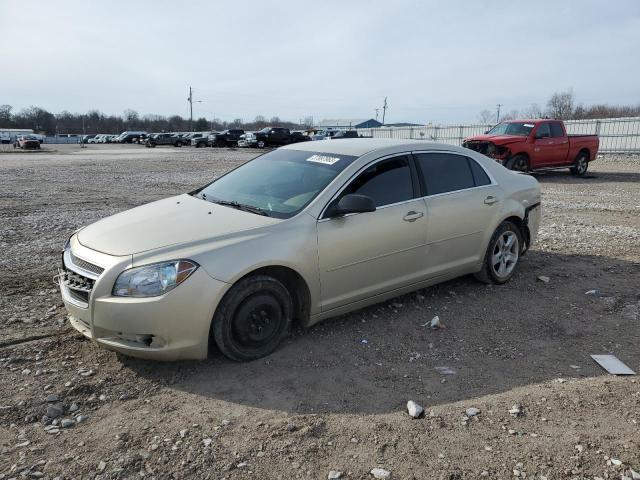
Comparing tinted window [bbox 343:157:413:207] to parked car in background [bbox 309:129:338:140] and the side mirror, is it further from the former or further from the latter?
parked car in background [bbox 309:129:338:140]

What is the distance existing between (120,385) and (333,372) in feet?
5.00

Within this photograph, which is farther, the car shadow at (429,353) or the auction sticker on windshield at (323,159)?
the auction sticker on windshield at (323,159)

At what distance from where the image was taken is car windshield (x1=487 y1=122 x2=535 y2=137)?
54.3 ft

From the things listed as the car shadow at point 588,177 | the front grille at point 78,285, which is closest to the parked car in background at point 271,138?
Answer: the car shadow at point 588,177

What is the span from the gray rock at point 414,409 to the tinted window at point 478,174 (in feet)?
9.58

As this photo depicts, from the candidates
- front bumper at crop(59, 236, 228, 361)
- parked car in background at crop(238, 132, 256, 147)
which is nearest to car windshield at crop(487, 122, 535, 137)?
front bumper at crop(59, 236, 228, 361)

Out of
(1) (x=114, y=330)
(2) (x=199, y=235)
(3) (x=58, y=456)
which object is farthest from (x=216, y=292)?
(3) (x=58, y=456)

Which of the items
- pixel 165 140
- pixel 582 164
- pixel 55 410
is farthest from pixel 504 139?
pixel 165 140

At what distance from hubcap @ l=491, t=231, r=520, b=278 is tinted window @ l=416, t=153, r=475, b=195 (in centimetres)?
81

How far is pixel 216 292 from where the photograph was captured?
141 inches

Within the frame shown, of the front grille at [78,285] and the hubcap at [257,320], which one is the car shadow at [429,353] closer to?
the hubcap at [257,320]

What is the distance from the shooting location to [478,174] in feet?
18.4

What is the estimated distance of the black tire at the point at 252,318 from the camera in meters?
3.72

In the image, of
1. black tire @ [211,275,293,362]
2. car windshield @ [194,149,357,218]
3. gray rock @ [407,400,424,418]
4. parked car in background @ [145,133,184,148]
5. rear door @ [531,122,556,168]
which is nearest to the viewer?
gray rock @ [407,400,424,418]
